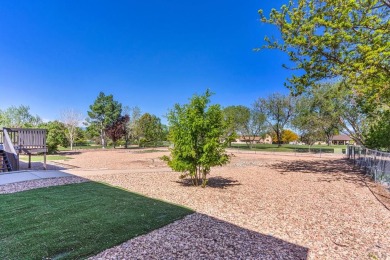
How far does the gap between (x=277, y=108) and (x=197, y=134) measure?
38858 mm

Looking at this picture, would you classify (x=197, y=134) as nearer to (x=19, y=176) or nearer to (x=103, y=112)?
(x=19, y=176)

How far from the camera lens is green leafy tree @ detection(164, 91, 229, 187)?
27.2 ft

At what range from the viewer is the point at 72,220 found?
4746 mm

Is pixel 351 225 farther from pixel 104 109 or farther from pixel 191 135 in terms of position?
pixel 104 109

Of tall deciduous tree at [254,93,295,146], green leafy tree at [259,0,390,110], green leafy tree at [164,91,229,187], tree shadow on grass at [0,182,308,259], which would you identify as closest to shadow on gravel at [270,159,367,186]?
green leafy tree at [259,0,390,110]

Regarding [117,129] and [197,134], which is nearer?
[197,134]

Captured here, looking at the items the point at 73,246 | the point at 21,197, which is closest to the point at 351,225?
the point at 73,246

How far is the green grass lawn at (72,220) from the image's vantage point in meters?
3.58

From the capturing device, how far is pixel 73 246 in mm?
3648

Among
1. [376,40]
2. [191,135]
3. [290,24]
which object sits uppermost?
[290,24]

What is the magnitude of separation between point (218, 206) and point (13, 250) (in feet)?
14.8

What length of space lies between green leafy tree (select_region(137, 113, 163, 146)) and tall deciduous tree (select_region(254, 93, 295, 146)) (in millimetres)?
20201

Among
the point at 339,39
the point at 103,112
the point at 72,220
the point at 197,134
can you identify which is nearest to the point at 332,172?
the point at 339,39

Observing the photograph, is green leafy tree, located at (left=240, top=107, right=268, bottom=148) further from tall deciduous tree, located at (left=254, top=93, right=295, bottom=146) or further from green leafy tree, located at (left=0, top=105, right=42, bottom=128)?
green leafy tree, located at (left=0, top=105, right=42, bottom=128)
